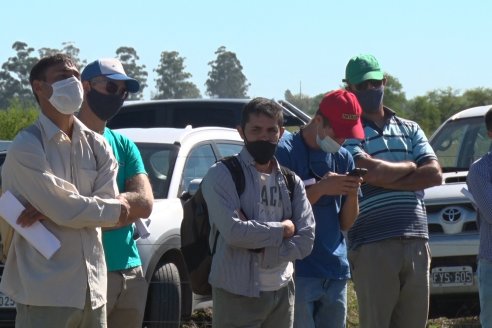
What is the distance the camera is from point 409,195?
684 cm

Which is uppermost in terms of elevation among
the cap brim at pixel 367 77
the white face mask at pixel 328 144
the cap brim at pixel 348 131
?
the cap brim at pixel 367 77

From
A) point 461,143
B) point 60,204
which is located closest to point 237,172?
point 60,204

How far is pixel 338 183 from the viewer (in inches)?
237

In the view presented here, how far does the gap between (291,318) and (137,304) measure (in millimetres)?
893

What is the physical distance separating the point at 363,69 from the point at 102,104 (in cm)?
168

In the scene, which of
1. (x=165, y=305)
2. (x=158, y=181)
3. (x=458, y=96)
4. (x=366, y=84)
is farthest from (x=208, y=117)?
(x=458, y=96)

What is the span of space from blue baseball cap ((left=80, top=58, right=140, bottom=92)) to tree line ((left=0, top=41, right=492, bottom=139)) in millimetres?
22415

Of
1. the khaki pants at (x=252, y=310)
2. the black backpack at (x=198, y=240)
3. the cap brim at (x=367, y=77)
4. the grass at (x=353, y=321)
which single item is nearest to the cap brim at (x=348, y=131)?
the black backpack at (x=198, y=240)

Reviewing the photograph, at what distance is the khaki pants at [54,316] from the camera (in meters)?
5.07

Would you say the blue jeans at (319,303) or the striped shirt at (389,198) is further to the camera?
Result: the striped shirt at (389,198)

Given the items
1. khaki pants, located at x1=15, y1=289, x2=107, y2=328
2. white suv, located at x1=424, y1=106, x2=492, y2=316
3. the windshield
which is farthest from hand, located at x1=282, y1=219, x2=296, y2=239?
the windshield

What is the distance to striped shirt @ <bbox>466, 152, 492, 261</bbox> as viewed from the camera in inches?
276

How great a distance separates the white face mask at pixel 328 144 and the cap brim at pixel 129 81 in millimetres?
1068

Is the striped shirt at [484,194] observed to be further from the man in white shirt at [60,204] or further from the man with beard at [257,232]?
the man in white shirt at [60,204]
